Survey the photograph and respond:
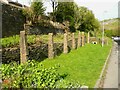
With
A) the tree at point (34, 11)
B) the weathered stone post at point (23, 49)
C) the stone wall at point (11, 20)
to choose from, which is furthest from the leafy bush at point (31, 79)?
the tree at point (34, 11)

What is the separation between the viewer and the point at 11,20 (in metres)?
24.4

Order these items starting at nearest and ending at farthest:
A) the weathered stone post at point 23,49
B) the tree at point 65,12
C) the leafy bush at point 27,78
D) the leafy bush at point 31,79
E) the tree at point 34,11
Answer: the leafy bush at point 31,79, the leafy bush at point 27,78, the weathered stone post at point 23,49, the tree at point 34,11, the tree at point 65,12

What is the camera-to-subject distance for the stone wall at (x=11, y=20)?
2242cm

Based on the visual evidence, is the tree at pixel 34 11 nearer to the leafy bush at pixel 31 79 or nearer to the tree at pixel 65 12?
the tree at pixel 65 12

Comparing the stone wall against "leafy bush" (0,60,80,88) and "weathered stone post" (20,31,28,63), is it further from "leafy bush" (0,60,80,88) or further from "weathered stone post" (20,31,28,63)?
"leafy bush" (0,60,80,88)

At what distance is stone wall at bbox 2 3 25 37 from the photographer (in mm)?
22422

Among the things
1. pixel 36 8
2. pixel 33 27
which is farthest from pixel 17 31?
pixel 36 8

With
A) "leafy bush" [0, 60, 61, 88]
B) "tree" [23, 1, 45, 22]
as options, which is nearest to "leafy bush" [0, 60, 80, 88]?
"leafy bush" [0, 60, 61, 88]

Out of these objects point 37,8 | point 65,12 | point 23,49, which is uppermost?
point 65,12

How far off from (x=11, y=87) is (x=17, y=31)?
16.9 m

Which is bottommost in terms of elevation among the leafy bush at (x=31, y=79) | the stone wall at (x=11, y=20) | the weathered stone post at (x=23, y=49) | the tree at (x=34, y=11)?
the leafy bush at (x=31, y=79)

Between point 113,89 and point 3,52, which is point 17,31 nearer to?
point 3,52

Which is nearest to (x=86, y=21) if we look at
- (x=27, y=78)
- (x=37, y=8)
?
(x=37, y=8)

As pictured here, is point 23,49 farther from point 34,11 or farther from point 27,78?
point 34,11
